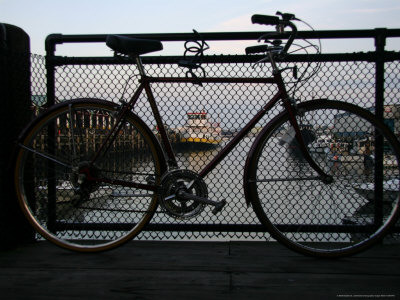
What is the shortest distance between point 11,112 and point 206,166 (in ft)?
3.70

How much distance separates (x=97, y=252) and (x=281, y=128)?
3.83 feet

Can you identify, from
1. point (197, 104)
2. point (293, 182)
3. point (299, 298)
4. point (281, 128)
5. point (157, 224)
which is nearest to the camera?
point (299, 298)

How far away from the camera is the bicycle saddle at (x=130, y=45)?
5.16 ft

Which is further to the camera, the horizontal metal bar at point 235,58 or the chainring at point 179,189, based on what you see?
the horizontal metal bar at point 235,58

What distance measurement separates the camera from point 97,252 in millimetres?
1722

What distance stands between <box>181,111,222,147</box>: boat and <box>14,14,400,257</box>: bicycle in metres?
0.50

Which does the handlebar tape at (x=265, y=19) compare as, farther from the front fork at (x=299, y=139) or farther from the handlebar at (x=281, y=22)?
the front fork at (x=299, y=139)

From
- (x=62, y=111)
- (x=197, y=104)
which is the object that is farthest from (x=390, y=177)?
(x=62, y=111)

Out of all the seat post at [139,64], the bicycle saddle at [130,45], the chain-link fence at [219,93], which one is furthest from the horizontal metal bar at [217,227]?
the bicycle saddle at [130,45]

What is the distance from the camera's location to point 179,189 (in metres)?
1.65

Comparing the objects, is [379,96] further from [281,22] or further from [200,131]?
[200,131]

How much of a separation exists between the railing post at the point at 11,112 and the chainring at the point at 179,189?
829 mm

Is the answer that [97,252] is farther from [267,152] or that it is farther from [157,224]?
[267,152]

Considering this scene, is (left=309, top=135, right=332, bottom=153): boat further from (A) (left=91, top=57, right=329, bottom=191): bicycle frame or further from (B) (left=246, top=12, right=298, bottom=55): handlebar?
(B) (left=246, top=12, right=298, bottom=55): handlebar
